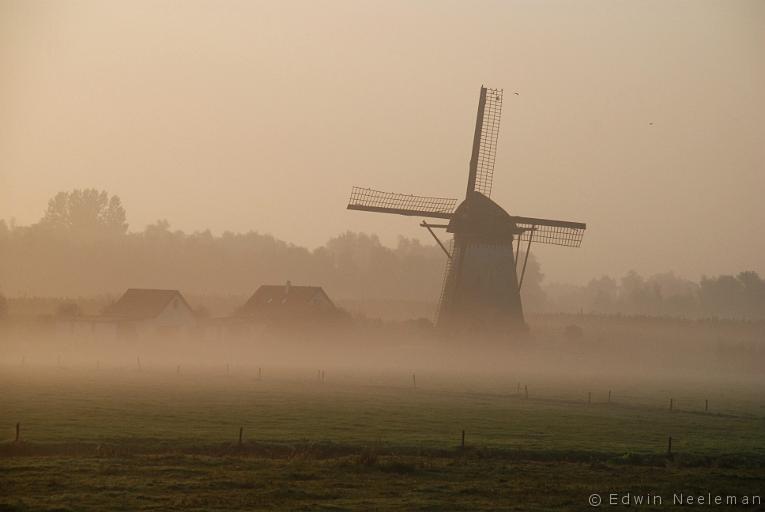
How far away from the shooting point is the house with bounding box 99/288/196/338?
94.7m

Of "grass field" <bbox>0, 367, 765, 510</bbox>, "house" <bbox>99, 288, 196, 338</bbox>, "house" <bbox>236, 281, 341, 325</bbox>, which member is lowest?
"grass field" <bbox>0, 367, 765, 510</bbox>

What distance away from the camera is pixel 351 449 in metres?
32.9

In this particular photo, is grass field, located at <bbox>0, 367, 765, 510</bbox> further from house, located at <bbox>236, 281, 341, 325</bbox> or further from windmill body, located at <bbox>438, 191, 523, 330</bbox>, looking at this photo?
house, located at <bbox>236, 281, 341, 325</bbox>

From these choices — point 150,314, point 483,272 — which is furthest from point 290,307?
point 483,272

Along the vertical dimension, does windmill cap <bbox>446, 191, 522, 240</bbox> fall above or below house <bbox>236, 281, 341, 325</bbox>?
above

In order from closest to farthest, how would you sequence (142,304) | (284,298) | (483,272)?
(483,272)
(142,304)
(284,298)

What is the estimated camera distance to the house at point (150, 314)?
311 feet

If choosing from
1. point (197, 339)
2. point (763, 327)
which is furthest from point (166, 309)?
point (763, 327)

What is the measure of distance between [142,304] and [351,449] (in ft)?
225

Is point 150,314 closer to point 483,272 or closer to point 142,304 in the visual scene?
point 142,304

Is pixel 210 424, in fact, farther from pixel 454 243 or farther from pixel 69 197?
pixel 69 197

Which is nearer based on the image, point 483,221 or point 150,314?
point 483,221

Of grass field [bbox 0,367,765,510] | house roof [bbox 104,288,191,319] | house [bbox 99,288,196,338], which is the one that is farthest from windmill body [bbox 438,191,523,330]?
house roof [bbox 104,288,191,319]

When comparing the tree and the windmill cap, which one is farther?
the tree
